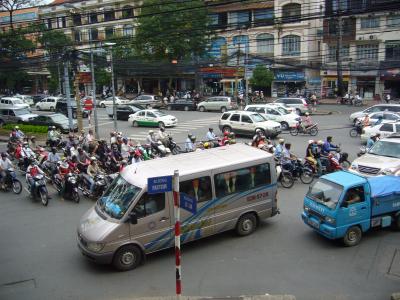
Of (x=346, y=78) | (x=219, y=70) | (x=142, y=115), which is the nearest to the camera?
(x=142, y=115)

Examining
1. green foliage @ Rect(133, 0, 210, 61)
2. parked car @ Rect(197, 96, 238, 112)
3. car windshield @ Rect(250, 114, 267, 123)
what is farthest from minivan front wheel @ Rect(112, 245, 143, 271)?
green foliage @ Rect(133, 0, 210, 61)

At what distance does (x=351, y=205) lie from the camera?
9.81 m

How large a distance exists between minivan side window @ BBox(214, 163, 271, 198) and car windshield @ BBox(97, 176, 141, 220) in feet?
6.78

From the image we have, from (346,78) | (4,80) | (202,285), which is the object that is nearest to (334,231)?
(202,285)

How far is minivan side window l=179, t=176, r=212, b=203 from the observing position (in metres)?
9.75

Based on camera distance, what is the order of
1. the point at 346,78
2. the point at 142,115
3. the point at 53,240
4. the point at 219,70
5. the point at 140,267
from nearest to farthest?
the point at 140,267
the point at 53,240
the point at 142,115
the point at 346,78
the point at 219,70

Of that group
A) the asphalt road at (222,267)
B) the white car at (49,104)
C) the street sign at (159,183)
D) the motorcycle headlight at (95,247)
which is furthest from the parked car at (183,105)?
the street sign at (159,183)

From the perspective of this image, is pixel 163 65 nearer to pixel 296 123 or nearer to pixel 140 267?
pixel 296 123

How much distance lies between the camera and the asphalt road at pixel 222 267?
8.30 meters

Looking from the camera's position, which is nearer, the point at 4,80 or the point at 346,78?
the point at 346,78

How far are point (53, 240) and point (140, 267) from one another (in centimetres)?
294

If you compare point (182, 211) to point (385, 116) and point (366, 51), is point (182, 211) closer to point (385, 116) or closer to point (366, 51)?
point (385, 116)

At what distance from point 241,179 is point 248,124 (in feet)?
49.2

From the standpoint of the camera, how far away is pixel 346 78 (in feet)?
154
